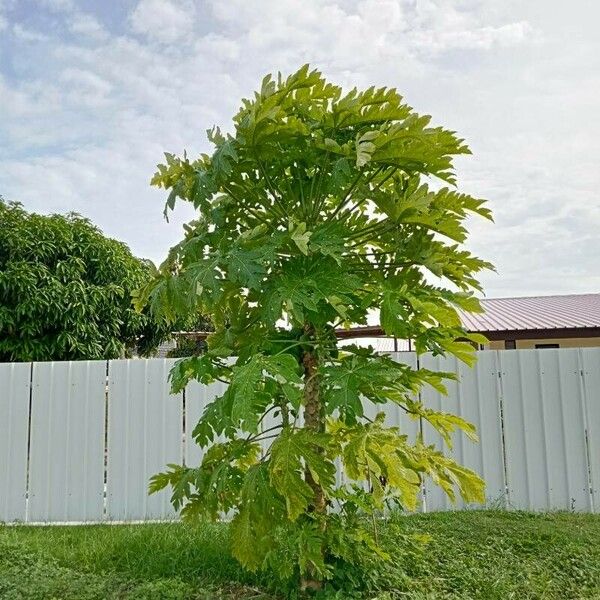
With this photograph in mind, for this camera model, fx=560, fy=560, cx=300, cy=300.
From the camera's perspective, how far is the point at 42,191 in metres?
6.50

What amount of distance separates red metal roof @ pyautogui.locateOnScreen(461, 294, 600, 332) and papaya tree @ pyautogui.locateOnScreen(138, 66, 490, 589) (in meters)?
4.04

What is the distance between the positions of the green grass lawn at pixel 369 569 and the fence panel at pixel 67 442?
1.03m

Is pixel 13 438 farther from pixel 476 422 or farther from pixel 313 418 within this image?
pixel 476 422

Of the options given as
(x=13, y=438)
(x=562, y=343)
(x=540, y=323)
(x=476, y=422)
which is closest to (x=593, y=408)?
(x=476, y=422)

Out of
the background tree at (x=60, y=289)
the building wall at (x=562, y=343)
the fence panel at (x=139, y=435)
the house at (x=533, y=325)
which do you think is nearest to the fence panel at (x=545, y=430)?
the house at (x=533, y=325)

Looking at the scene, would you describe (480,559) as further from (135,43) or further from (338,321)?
(135,43)

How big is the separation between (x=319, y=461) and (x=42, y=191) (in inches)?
224

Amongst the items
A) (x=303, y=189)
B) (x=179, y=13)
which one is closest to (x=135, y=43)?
(x=179, y=13)

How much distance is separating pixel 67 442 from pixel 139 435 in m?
0.65

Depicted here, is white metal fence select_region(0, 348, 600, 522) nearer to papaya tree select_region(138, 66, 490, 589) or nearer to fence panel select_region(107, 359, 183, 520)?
fence panel select_region(107, 359, 183, 520)

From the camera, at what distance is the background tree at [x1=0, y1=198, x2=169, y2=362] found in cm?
631

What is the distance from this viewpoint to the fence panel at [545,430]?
4.50 metres

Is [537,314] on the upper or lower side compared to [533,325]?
upper

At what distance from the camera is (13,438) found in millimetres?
4941
